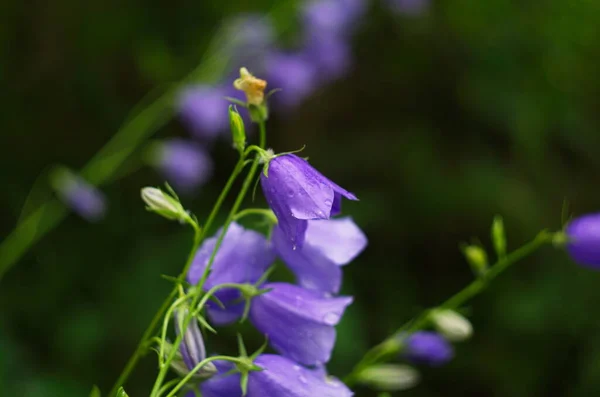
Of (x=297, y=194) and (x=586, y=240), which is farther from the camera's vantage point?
(x=586, y=240)

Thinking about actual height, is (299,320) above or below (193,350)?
above

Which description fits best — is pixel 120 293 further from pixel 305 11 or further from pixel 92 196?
pixel 305 11

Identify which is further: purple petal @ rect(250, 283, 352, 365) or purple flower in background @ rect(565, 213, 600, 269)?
purple flower in background @ rect(565, 213, 600, 269)

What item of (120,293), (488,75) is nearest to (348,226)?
(120,293)

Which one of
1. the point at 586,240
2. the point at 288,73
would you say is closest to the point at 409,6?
the point at 288,73

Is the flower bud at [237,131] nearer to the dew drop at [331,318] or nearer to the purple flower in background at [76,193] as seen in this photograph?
the dew drop at [331,318]

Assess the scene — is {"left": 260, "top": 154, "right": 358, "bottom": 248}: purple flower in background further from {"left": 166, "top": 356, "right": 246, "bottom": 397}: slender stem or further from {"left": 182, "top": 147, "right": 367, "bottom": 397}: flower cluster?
{"left": 166, "top": 356, "right": 246, "bottom": 397}: slender stem

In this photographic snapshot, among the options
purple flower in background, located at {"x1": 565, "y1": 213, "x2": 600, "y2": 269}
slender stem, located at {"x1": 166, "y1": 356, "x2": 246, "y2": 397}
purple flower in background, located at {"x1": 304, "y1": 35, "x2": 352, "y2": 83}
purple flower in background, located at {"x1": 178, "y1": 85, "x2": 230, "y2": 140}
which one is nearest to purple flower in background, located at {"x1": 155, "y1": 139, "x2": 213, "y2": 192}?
purple flower in background, located at {"x1": 178, "y1": 85, "x2": 230, "y2": 140}

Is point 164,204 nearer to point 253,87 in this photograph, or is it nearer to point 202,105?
point 253,87
